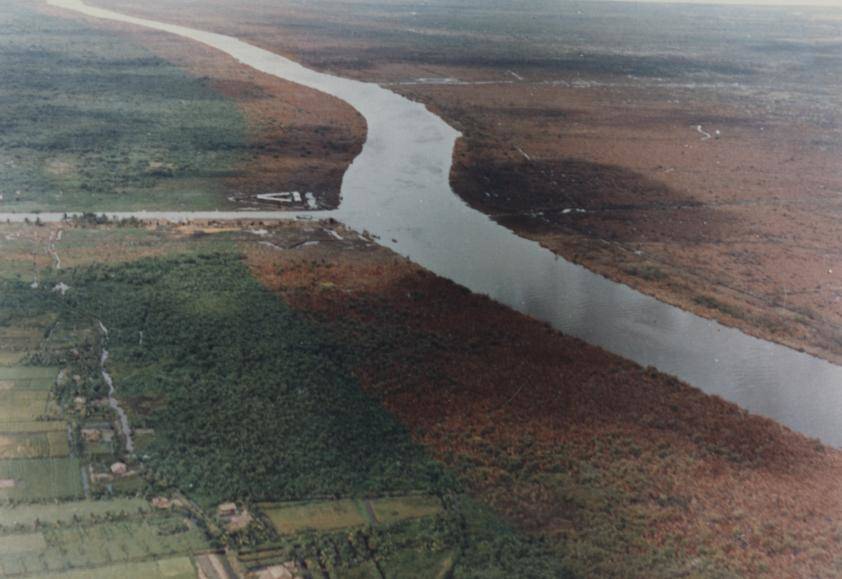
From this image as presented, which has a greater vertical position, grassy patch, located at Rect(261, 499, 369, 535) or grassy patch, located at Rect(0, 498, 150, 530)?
grassy patch, located at Rect(261, 499, 369, 535)

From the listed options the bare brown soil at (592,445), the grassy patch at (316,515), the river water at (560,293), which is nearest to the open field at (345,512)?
the grassy patch at (316,515)

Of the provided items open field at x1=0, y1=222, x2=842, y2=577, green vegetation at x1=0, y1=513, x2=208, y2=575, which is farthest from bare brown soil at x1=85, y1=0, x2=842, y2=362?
green vegetation at x1=0, y1=513, x2=208, y2=575

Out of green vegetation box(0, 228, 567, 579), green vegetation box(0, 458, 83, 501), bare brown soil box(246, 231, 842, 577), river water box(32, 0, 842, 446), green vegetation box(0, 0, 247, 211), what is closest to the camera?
green vegetation box(0, 228, 567, 579)

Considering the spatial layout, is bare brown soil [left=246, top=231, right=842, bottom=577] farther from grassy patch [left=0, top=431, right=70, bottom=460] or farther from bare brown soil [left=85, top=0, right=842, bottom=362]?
grassy patch [left=0, top=431, right=70, bottom=460]

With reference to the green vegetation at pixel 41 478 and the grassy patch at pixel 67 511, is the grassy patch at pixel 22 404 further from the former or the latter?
the grassy patch at pixel 67 511

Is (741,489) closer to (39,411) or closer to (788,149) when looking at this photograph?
(39,411)
